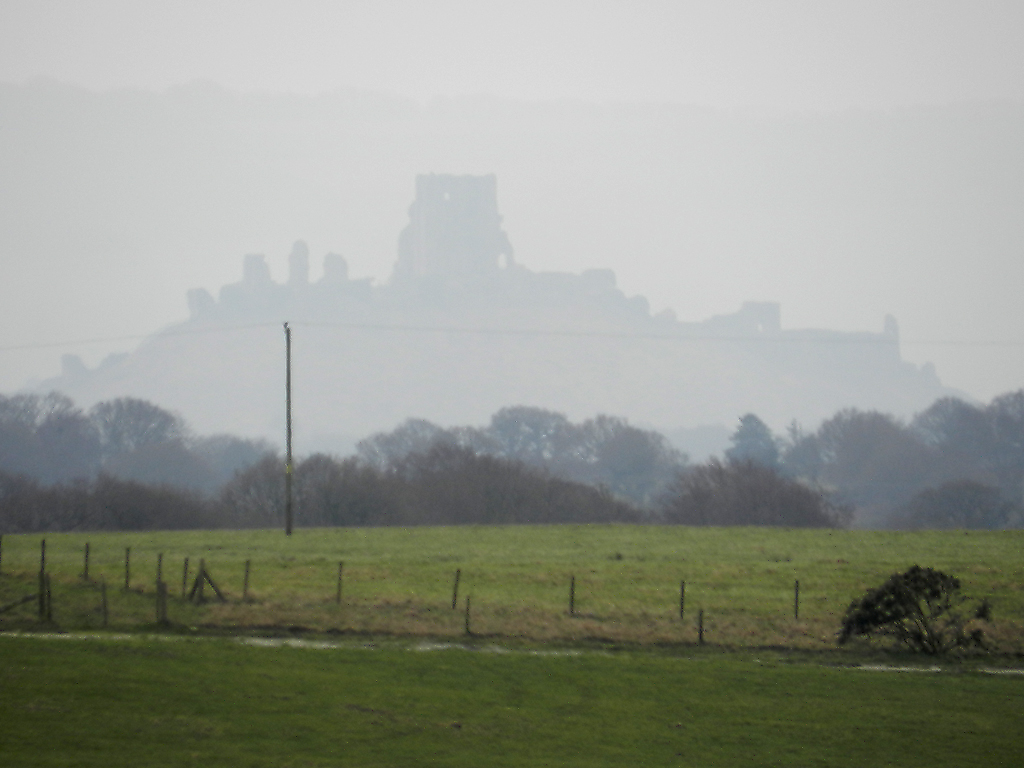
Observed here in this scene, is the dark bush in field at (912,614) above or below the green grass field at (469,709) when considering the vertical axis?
above

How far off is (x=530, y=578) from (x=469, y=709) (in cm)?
1872

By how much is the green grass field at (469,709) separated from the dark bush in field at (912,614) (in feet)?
5.73

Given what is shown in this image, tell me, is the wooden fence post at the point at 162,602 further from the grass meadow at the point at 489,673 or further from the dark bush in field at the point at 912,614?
the dark bush in field at the point at 912,614

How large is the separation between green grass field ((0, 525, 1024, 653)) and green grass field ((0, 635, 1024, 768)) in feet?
12.5

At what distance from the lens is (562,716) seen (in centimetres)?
2116

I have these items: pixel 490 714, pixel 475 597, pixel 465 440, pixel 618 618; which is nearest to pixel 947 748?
pixel 490 714

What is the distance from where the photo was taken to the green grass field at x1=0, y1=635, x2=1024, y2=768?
1831cm

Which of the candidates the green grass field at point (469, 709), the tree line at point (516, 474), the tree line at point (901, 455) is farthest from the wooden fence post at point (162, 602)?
the tree line at point (901, 455)

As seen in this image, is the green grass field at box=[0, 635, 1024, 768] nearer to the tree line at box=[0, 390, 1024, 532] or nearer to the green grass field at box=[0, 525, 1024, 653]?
the green grass field at box=[0, 525, 1024, 653]

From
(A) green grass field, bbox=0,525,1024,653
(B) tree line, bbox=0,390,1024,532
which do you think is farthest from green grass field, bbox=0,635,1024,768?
(B) tree line, bbox=0,390,1024,532

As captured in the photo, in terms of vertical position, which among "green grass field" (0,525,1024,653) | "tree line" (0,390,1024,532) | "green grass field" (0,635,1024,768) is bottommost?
"green grass field" (0,635,1024,768)

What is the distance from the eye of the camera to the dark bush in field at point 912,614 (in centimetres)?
2834

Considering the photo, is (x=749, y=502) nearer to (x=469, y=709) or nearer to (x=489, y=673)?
(x=489, y=673)

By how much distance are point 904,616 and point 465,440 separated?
121 metres
